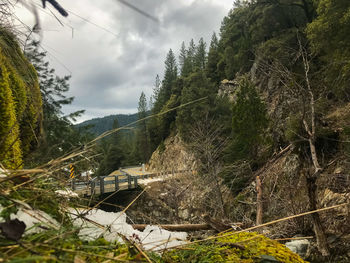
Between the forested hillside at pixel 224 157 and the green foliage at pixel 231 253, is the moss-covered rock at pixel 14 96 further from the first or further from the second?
the green foliage at pixel 231 253

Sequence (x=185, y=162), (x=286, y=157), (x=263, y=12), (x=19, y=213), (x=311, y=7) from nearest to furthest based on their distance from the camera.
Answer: (x=19, y=213), (x=286, y=157), (x=311, y=7), (x=263, y=12), (x=185, y=162)

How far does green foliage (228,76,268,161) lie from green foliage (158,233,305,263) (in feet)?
53.2

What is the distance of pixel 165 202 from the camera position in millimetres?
20672

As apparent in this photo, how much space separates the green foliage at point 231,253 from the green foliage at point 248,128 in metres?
16.2

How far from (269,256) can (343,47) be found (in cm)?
1574

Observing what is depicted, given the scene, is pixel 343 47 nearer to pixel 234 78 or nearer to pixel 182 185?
pixel 182 185

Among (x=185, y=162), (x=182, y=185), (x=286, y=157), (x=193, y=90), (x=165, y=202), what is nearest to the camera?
(x=286, y=157)

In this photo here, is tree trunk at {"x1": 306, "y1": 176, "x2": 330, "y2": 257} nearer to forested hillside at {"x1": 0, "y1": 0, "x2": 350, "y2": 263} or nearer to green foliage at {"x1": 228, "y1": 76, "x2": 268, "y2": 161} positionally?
forested hillside at {"x1": 0, "y1": 0, "x2": 350, "y2": 263}

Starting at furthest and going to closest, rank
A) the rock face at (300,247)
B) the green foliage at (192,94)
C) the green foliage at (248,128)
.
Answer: the green foliage at (192,94)
the green foliage at (248,128)
the rock face at (300,247)

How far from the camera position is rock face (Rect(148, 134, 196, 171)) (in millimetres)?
30987

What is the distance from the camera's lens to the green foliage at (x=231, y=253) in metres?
0.94

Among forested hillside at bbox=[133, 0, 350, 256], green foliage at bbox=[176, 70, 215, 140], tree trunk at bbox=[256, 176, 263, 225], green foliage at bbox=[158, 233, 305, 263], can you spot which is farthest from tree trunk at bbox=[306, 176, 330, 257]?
green foliage at bbox=[176, 70, 215, 140]

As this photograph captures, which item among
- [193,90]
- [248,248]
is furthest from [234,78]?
[248,248]

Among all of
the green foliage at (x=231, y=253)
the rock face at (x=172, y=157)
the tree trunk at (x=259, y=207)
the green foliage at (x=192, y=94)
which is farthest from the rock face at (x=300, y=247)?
the rock face at (x=172, y=157)
